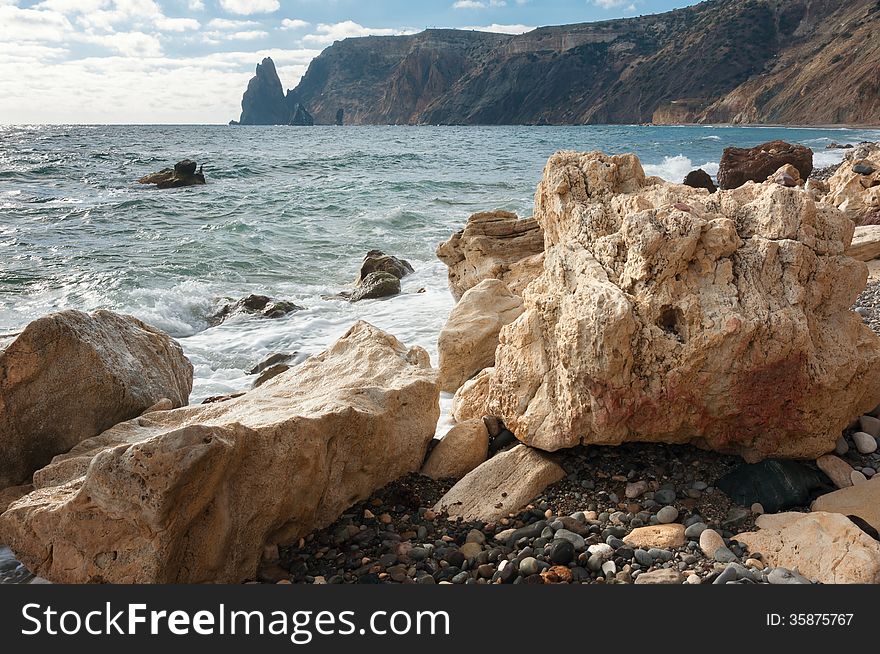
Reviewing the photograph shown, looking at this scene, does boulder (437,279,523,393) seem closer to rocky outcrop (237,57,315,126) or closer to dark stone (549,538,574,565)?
dark stone (549,538,574,565)

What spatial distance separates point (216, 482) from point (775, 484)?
305cm

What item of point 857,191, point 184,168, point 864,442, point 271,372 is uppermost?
point 184,168

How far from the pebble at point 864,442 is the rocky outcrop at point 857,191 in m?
6.43

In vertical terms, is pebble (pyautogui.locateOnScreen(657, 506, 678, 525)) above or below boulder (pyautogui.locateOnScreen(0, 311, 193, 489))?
below

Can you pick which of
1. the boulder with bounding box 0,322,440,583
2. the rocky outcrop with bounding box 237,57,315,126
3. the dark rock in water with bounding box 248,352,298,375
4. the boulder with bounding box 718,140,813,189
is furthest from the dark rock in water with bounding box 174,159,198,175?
the rocky outcrop with bounding box 237,57,315,126

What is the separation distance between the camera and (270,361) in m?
7.87

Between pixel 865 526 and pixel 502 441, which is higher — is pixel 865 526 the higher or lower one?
the higher one

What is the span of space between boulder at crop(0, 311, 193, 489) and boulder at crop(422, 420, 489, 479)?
7.01ft

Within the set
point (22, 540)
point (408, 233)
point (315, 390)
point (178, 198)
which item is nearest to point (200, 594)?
point (22, 540)

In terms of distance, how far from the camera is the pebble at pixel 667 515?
3489 millimetres

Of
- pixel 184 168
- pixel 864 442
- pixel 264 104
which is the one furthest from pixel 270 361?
pixel 264 104

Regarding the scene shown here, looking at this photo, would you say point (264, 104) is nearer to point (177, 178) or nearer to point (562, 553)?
point (177, 178)

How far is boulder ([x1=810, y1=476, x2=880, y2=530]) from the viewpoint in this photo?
3.42 meters

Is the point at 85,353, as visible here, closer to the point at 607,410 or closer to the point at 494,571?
the point at 494,571
